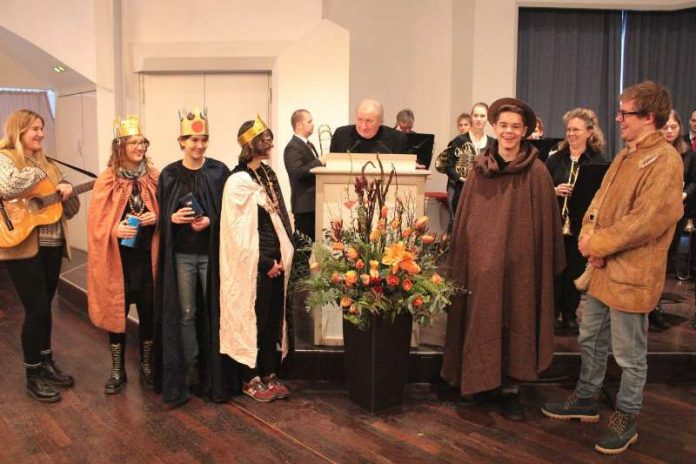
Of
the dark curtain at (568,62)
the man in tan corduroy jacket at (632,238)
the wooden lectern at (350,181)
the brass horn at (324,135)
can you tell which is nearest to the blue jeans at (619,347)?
the man in tan corduroy jacket at (632,238)

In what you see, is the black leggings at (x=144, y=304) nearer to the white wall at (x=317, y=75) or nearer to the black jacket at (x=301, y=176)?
the black jacket at (x=301, y=176)

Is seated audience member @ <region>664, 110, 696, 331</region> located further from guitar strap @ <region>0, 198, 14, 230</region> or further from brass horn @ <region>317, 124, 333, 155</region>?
guitar strap @ <region>0, 198, 14, 230</region>

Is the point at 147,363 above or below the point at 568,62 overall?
below

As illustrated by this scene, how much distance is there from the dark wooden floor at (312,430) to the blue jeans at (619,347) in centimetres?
23

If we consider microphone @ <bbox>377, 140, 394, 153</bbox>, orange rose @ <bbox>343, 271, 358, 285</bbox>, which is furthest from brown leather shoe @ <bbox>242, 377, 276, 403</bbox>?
microphone @ <bbox>377, 140, 394, 153</bbox>

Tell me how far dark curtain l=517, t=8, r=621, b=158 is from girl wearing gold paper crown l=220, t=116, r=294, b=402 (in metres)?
4.90

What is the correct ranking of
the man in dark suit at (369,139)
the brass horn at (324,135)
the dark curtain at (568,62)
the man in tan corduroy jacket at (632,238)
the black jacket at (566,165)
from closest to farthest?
the man in tan corduroy jacket at (632,238) → the black jacket at (566,165) → the man in dark suit at (369,139) → the brass horn at (324,135) → the dark curtain at (568,62)

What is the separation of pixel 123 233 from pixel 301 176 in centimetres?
182

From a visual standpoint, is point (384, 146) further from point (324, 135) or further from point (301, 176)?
point (324, 135)

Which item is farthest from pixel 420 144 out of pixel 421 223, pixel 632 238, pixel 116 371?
pixel 116 371

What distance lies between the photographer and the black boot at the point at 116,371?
10.6ft

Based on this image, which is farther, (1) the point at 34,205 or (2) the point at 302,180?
(2) the point at 302,180

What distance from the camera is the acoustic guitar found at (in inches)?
117

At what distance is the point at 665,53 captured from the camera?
7043 mm
